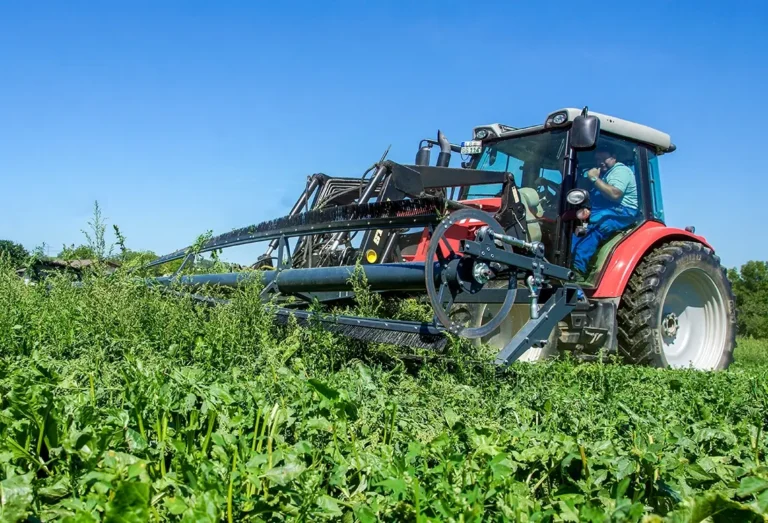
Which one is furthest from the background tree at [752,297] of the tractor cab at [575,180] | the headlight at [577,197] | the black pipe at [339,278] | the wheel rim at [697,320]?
the black pipe at [339,278]

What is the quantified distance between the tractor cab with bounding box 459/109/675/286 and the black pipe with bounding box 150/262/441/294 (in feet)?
5.45

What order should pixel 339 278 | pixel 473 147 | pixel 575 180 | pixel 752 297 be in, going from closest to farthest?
pixel 339 278 → pixel 575 180 → pixel 473 147 → pixel 752 297

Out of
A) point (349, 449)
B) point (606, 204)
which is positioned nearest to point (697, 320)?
point (606, 204)

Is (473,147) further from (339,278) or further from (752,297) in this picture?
(752,297)

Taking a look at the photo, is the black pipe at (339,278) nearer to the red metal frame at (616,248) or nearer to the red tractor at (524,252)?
the red tractor at (524,252)

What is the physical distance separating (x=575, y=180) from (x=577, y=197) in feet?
0.85

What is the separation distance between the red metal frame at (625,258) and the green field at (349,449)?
6.53ft

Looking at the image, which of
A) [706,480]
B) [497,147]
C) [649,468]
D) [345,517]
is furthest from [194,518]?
→ [497,147]

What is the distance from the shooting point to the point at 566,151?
232 inches

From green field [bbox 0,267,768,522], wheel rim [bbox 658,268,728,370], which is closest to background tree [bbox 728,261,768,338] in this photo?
wheel rim [bbox 658,268,728,370]

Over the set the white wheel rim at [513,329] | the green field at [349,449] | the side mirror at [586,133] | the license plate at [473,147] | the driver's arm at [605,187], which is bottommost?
the green field at [349,449]

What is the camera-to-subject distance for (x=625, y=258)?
5.92 metres

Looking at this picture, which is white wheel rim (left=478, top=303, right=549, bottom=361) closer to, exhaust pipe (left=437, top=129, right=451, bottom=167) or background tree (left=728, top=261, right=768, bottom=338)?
exhaust pipe (left=437, top=129, right=451, bottom=167)

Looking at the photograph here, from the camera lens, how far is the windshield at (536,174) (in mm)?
5934
